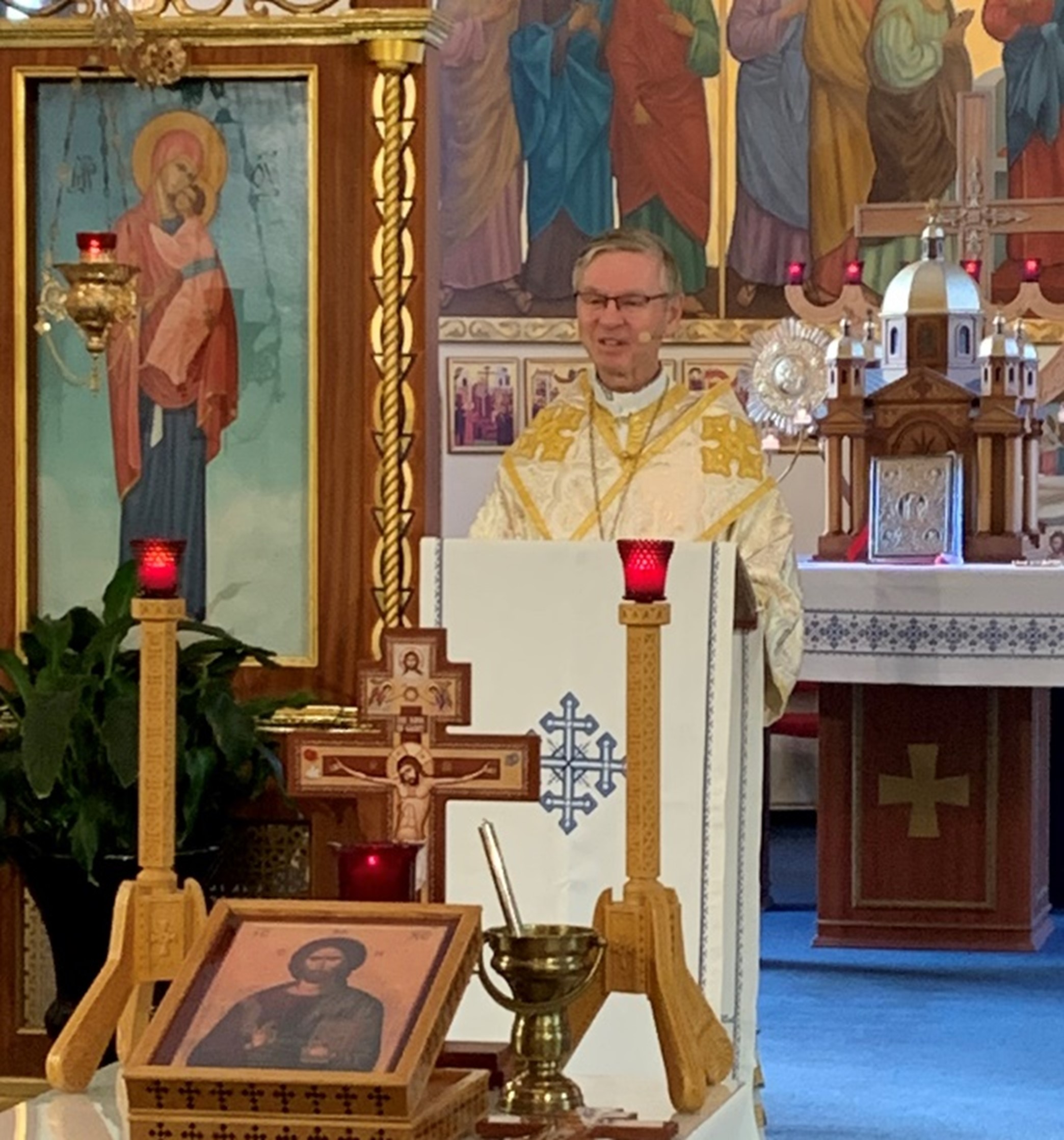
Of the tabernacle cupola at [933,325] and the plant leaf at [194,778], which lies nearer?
the plant leaf at [194,778]

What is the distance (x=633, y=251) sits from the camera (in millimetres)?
4656

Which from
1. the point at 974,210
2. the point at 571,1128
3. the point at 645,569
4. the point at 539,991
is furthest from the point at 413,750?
the point at 974,210

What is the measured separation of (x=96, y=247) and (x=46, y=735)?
3.02ft

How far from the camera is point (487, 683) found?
4.60 m

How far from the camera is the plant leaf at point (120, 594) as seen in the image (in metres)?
5.15

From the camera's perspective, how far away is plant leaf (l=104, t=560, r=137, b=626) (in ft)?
16.9

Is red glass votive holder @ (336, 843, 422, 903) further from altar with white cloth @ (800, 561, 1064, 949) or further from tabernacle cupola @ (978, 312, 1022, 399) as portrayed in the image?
tabernacle cupola @ (978, 312, 1022, 399)

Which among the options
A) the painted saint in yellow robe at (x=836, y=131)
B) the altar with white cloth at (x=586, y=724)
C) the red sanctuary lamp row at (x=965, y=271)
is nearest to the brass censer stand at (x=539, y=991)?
the altar with white cloth at (x=586, y=724)

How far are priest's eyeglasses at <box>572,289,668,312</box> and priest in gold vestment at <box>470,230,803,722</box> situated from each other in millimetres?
104

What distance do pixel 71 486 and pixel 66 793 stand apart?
29.0 inches

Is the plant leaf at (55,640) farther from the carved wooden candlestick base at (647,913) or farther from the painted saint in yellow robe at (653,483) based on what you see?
the carved wooden candlestick base at (647,913)

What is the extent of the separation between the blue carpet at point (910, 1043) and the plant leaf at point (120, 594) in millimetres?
1744

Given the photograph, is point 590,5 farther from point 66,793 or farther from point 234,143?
point 66,793

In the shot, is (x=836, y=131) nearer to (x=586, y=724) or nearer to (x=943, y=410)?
(x=943, y=410)
